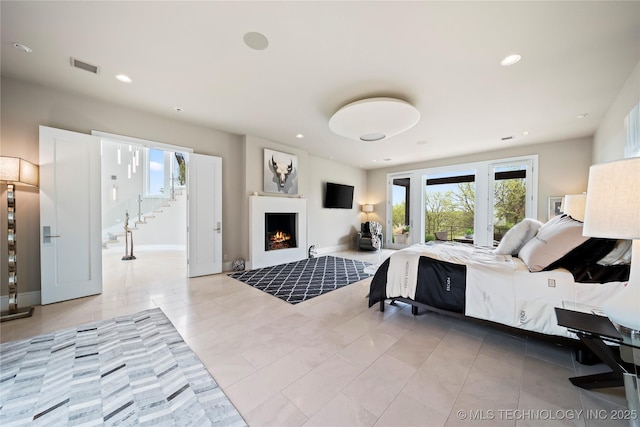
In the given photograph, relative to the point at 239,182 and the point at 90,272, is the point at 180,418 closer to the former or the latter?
the point at 90,272

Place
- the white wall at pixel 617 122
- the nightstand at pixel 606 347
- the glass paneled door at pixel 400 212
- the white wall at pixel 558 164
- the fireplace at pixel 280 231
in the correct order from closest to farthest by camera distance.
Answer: the nightstand at pixel 606 347 < the white wall at pixel 617 122 < the white wall at pixel 558 164 < the fireplace at pixel 280 231 < the glass paneled door at pixel 400 212

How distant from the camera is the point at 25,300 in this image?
118 inches

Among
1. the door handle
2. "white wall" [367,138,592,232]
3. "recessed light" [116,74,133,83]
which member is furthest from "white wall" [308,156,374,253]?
the door handle

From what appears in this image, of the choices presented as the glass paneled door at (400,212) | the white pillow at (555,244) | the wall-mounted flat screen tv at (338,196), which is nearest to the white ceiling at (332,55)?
the white pillow at (555,244)

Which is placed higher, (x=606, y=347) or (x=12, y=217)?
(x=12, y=217)

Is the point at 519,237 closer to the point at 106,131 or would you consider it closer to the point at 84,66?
→ the point at 84,66

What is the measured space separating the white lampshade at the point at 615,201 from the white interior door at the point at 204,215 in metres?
→ 4.86

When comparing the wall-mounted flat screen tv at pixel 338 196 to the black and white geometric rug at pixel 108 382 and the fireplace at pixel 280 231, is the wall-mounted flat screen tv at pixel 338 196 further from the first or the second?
the black and white geometric rug at pixel 108 382

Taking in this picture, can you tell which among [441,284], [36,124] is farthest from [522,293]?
[36,124]

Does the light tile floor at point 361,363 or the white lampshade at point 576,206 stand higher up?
the white lampshade at point 576,206

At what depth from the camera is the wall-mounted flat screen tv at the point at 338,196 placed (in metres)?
7.00

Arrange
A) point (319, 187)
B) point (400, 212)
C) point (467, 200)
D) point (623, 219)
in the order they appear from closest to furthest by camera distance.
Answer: point (623, 219)
point (467, 200)
point (319, 187)
point (400, 212)

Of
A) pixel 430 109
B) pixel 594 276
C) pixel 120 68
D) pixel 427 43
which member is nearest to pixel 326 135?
pixel 430 109

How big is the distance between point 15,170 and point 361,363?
14.1 feet
